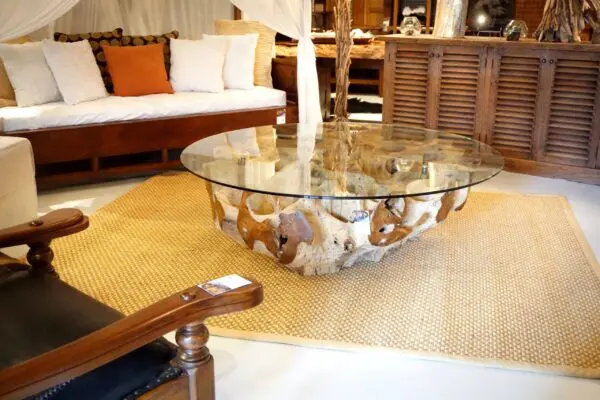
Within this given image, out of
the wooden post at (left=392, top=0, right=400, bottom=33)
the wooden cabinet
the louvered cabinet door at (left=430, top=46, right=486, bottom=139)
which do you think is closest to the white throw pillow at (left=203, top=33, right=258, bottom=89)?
the wooden cabinet

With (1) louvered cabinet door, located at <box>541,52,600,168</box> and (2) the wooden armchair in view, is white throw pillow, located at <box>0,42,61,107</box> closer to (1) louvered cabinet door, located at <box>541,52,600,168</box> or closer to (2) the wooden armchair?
(2) the wooden armchair

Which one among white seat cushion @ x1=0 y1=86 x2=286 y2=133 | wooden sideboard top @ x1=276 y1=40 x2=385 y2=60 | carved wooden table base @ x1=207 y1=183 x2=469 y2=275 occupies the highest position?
wooden sideboard top @ x1=276 y1=40 x2=385 y2=60

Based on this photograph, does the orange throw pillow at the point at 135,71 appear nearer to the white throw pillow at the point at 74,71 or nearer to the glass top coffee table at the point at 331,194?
the white throw pillow at the point at 74,71

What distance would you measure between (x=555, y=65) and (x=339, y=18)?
5.15 feet

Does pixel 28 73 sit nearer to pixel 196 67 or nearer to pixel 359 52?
pixel 196 67

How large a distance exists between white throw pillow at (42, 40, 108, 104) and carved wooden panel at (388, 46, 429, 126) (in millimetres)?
2109

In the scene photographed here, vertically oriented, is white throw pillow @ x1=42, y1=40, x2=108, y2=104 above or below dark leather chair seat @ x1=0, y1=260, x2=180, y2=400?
above

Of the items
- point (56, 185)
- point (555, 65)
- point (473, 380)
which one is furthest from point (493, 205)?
point (56, 185)

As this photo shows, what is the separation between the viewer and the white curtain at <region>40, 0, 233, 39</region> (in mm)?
4742

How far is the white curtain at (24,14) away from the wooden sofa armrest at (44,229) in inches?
95.4

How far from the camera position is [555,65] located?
3980mm

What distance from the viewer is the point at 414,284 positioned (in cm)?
258

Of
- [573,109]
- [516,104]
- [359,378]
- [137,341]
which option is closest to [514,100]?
[516,104]

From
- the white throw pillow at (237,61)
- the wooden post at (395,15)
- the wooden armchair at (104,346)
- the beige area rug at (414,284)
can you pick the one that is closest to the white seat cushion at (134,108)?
the white throw pillow at (237,61)
